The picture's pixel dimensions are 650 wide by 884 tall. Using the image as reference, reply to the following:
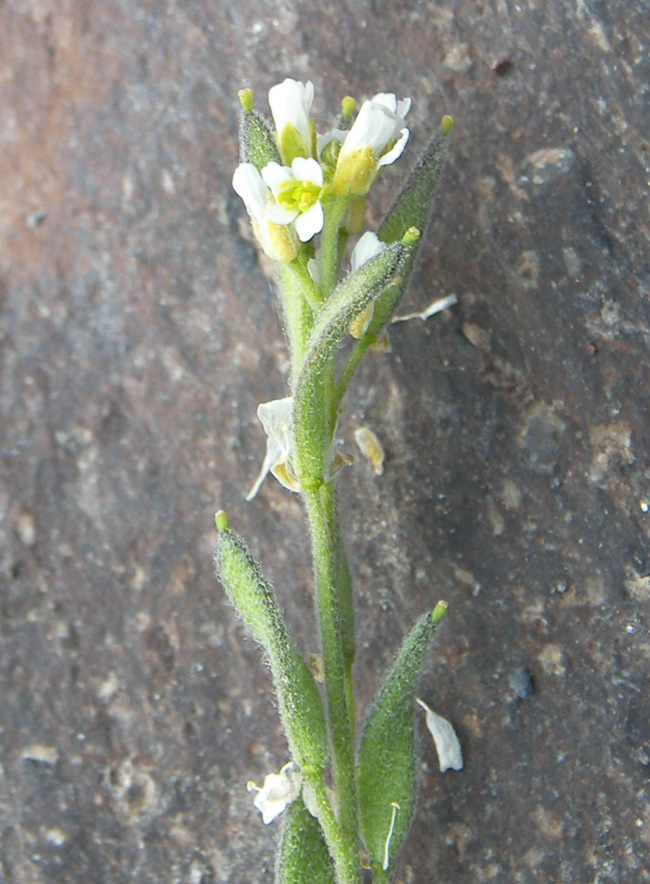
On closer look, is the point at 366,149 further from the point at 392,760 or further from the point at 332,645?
the point at 392,760

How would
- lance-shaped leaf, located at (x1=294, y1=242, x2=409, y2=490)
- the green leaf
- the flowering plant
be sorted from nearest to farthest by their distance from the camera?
lance-shaped leaf, located at (x1=294, y1=242, x2=409, y2=490) < the flowering plant < the green leaf

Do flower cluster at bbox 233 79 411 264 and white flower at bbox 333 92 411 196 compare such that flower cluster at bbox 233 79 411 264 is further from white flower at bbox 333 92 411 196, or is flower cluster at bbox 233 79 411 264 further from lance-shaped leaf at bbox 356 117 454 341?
lance-shaped leaf at bbox 356 117 454 341

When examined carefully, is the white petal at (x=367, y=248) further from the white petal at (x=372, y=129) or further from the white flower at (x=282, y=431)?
the white flower at (x=282, y=431)

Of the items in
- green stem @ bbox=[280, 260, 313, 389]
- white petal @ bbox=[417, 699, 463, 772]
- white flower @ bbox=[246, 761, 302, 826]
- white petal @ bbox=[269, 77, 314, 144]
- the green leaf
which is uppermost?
white petal @ bbox=[269, 77, 314, 144]

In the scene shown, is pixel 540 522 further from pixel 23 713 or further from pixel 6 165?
pixel 6 165

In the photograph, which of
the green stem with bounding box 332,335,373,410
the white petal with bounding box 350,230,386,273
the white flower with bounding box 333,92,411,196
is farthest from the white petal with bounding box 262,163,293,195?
the green stem with bounding box 332,335,373,410

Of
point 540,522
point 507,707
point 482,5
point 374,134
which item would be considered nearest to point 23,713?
point 507,707

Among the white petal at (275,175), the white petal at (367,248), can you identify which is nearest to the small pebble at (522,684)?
the white petal at (367,248)

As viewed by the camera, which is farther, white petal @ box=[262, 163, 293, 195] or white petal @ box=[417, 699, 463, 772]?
white petal @ box=[417, 699, 463, 772]
